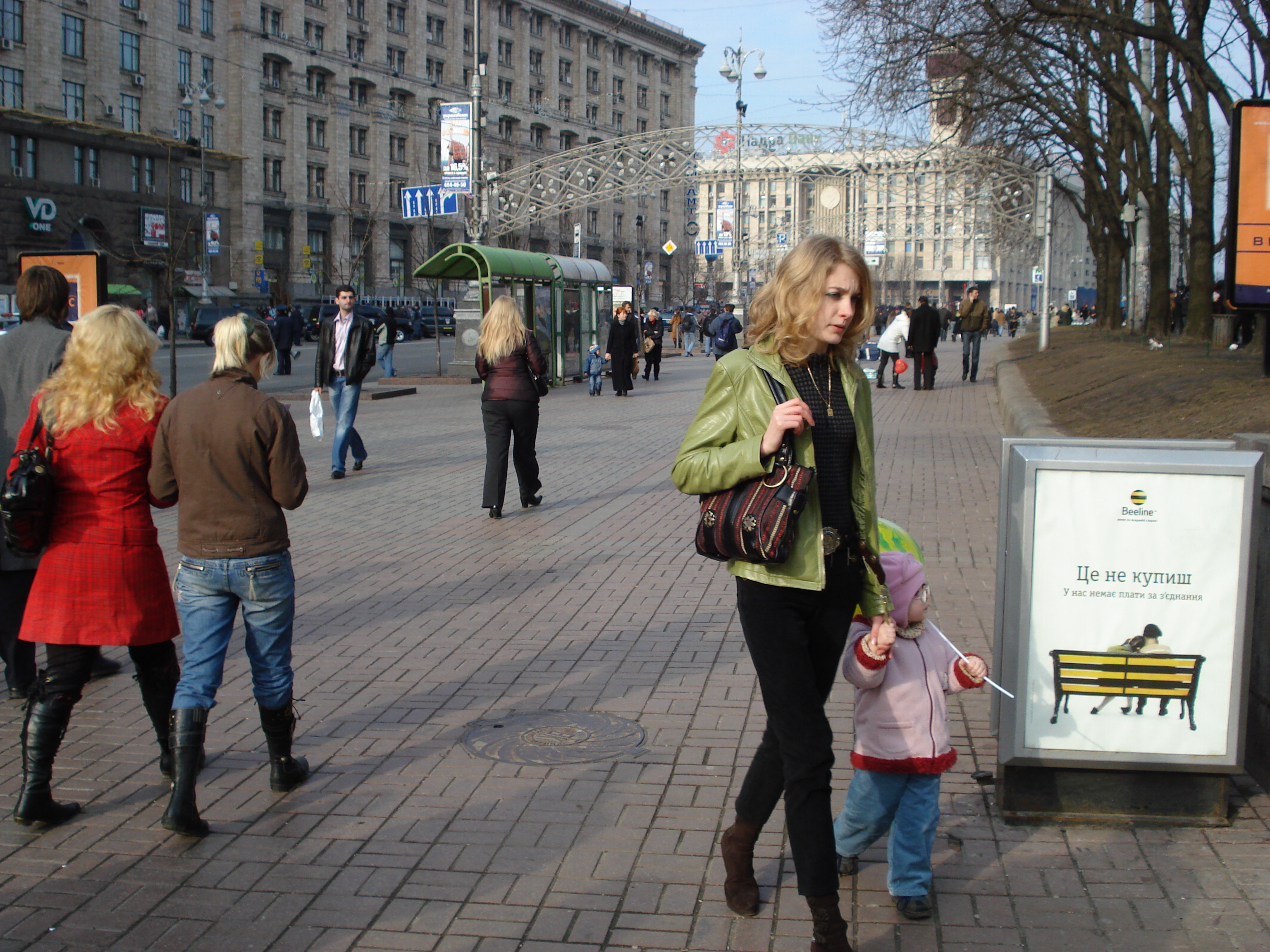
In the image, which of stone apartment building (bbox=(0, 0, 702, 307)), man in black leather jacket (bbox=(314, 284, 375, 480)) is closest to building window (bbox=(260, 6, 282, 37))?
stone apartment building (bbox=(0, 0, 702, 307))

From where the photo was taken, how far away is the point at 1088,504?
13.4ft

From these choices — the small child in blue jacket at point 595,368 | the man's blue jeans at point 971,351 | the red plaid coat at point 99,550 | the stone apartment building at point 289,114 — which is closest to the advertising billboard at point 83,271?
the red plaid coat at point 99,550

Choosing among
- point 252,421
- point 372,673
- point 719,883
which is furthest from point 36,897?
point 372,673

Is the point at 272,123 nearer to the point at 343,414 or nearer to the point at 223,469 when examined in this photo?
the point at 343,414

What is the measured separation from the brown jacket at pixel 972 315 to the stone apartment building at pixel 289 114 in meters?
18.6

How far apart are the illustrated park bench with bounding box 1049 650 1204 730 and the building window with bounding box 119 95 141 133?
209ft

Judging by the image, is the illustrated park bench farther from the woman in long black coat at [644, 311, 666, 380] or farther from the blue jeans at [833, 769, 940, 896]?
the woman in long black coat at [644, 311, 666, 380]

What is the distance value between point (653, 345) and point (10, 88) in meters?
39.4

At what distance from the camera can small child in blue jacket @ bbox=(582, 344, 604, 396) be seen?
80.1 feet

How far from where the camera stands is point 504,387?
414 inches

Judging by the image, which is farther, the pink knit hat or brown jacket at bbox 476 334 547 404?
brown jacket at bbox 476 334 547 404

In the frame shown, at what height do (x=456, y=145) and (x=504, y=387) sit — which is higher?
(x=456, y=145)

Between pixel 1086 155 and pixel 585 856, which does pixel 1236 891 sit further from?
pixel 1086 155

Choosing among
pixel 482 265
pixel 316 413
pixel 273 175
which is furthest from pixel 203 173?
pixel 316 413
